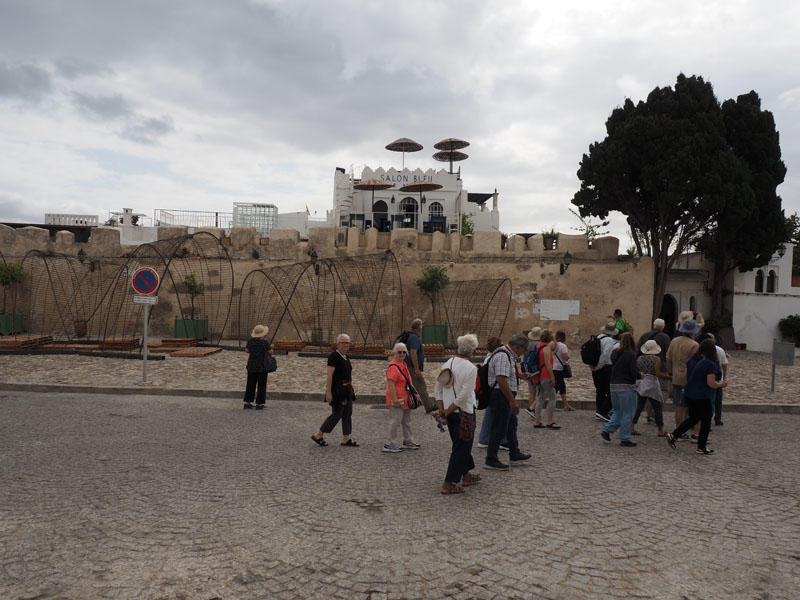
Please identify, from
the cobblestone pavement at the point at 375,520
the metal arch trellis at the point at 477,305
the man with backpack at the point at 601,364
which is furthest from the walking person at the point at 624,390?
the metal arch trellis at the point at 477,305

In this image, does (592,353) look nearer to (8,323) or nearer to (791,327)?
(791,327)

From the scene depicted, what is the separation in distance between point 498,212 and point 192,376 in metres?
37.3

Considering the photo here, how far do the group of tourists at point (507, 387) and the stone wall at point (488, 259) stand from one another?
36.0ft

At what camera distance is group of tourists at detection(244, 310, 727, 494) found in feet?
16.9

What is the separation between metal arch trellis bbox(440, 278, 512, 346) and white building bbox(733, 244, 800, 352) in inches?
422

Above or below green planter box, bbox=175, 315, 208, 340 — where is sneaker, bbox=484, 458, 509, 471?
below

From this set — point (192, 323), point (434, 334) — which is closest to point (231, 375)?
point (434, 334)

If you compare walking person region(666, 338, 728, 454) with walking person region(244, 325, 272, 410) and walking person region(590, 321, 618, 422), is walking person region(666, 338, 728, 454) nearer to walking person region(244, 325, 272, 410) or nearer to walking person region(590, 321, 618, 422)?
walking person region(590, 321, 618, 422)

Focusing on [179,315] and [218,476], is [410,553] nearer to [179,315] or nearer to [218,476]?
[218,476]

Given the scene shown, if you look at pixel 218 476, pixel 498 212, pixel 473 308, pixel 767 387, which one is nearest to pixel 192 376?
pixel 218 476

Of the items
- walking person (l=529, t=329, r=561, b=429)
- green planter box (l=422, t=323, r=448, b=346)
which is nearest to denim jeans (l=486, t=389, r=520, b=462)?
walking person (l=529, t=329, r=561, b=429)

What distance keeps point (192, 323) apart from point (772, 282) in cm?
2360

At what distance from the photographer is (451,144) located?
37.9 m

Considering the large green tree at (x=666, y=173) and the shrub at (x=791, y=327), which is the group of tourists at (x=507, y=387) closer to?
the large green tree at (x=666, y=173)
